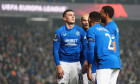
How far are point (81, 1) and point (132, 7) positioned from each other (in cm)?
445

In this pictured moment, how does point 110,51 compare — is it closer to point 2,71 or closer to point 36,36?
point 2,71

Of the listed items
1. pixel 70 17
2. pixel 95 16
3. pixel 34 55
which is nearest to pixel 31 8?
pixel 34 55

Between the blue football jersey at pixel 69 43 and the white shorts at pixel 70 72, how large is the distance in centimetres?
10

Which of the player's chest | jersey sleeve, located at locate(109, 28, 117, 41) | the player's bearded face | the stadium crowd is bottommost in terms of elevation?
the stadium crowd

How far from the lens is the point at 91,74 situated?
18.2 feet

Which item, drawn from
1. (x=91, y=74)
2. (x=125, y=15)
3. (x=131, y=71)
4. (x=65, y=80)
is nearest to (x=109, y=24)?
(x=91, y=74)

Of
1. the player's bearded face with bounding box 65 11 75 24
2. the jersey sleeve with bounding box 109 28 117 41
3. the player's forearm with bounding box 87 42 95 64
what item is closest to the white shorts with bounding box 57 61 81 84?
the player's bearded face with bounding box 65 11 75 24

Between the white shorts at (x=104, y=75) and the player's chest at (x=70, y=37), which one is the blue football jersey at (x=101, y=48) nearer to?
the white shorts at (x=104, y=75)

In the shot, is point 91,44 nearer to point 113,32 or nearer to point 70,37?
point 113,32

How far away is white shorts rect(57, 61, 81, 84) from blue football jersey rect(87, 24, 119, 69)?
1.04m

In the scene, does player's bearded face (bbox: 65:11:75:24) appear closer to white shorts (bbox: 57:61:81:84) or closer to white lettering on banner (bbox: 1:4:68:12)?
white shorts (bbox: 57:61:81:84)

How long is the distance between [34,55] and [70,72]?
51.6 ft

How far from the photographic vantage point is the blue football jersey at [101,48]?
17.5ft

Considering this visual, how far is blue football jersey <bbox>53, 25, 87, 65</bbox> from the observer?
20.7 feet
